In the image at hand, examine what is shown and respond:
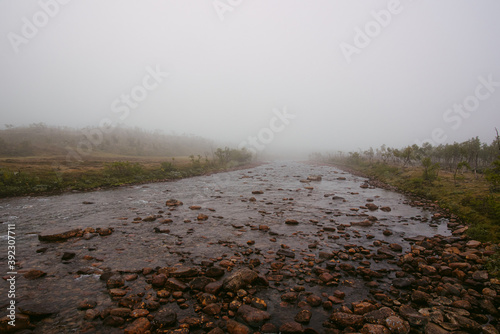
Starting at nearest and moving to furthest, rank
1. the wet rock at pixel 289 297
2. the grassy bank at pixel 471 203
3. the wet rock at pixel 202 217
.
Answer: the wet rock at pixel 289 297 < the grassy bank at pixel 471 203 < the wet rock at pixel 202 217

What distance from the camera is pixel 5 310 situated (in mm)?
6816

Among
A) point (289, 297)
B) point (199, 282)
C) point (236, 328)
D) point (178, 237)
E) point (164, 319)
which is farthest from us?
point (178, 237)

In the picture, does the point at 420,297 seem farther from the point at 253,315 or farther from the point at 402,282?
the point at 253,315

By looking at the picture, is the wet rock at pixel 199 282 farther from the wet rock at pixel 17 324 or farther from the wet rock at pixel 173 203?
the wet rock at pixel 173 203

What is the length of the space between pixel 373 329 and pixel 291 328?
2313 millimetres

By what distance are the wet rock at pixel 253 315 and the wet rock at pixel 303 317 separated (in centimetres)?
91

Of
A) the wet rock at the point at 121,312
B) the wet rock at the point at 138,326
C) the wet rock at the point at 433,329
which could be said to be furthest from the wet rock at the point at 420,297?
the wet rock at the point at 121,312

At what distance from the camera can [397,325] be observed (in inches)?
238

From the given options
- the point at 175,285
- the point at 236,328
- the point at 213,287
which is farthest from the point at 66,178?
the point at 236,328

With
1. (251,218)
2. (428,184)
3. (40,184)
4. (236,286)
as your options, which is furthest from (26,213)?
(428,184)

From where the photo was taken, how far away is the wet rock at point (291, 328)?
611cm

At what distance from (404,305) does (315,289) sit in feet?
9.64

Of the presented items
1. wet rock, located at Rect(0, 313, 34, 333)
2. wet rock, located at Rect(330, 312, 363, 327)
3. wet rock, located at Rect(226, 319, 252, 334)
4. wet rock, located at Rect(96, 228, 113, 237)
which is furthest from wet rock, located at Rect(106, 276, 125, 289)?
wet rock, located at Rect(330, 312, 363, 327)

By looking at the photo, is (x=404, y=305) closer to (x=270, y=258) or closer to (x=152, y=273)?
(x=270, y=258)
